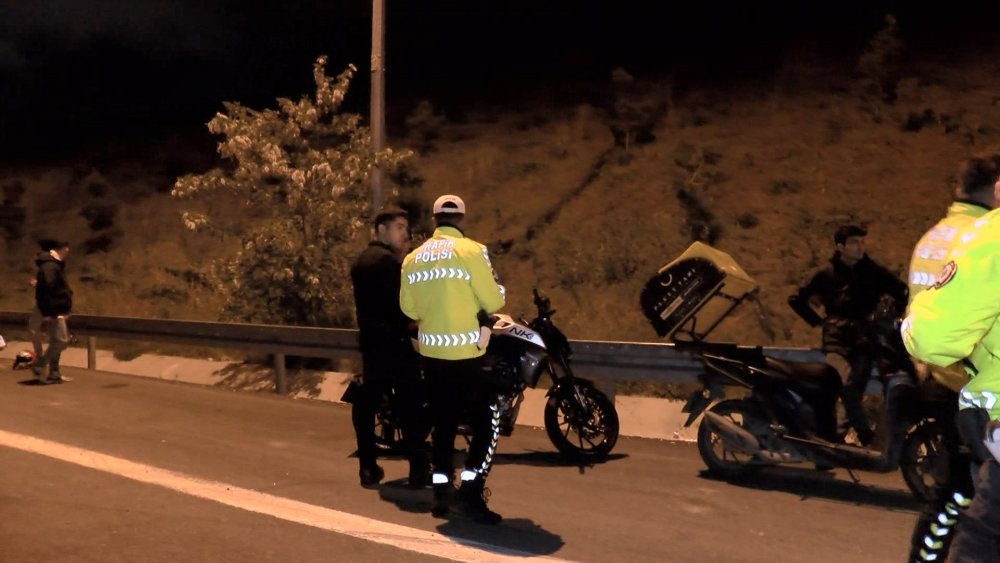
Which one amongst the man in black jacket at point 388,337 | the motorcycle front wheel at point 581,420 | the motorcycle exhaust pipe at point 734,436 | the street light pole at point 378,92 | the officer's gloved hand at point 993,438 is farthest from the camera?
the street light pole at point 378,92

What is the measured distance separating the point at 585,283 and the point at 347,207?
4392 millimetres

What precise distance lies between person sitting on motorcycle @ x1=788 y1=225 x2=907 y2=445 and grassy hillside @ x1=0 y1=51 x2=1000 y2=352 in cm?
Result: 503

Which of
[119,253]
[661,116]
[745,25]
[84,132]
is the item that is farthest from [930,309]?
[84,132]

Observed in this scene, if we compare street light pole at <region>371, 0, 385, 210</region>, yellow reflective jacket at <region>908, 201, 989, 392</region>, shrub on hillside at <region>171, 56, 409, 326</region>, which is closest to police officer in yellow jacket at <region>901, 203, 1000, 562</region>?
yellow reflective jacket at <region>908, 201, 989, 392</region>

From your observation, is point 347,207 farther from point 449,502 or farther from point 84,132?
point 84,132

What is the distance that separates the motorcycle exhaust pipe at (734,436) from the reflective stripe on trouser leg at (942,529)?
9.35 feet

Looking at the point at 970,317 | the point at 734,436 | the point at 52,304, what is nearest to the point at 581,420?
the point at 734,436

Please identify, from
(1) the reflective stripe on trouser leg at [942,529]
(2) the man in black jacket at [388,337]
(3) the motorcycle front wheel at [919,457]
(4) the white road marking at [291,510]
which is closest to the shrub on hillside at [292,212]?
(4) the white road marking at [291,510]

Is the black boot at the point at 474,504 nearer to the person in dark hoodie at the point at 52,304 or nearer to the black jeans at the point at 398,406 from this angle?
the black jeans at the point at 398,406

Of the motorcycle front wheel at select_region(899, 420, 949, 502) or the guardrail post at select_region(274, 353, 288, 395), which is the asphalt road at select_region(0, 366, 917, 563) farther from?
the guardrail post at select_region(274, 353, 288, 395)

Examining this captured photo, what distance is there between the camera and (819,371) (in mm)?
6730

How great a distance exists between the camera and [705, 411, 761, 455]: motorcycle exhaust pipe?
6.79 m

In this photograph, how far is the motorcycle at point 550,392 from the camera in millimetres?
7328

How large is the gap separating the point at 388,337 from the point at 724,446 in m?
2.51
